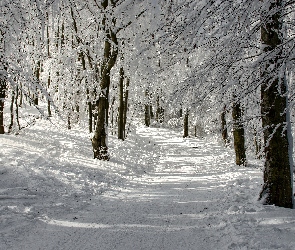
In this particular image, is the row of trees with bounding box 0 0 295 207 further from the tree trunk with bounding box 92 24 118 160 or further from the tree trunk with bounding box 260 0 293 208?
the tree trunk with bounding box 92 24 118 160

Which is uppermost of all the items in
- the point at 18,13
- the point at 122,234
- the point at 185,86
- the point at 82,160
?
the point at 18,13

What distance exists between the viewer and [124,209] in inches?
250

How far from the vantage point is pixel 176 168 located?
41.4ft

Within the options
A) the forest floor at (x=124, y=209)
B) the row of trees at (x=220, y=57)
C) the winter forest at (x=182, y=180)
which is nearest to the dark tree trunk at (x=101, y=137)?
the forest floor at (x=124, y=209)

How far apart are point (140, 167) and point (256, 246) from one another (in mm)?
8230

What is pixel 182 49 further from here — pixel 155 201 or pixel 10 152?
pixel 10 152

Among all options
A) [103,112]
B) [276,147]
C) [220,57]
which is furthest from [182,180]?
[220,57]

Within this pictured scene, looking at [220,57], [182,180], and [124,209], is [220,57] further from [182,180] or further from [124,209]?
[182,180]

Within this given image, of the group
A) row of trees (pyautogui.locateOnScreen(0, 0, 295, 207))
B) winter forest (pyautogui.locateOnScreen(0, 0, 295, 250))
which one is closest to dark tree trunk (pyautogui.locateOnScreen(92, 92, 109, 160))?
winter forest (pyautogui.locateOnScreen(0, 0, 295, 250))

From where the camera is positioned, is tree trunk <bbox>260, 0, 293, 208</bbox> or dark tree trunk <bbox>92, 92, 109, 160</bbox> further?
dark tree trunk <bbox>92, 92, 109, 160</bbox>

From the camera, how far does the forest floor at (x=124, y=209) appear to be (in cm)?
454

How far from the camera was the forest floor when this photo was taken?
4.54m

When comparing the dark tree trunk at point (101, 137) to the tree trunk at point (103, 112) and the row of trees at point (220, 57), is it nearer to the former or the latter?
the tree trunk at point (103, 112)

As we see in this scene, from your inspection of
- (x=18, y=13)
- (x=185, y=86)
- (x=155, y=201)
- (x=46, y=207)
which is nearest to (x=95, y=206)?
(x=46, y=207)
